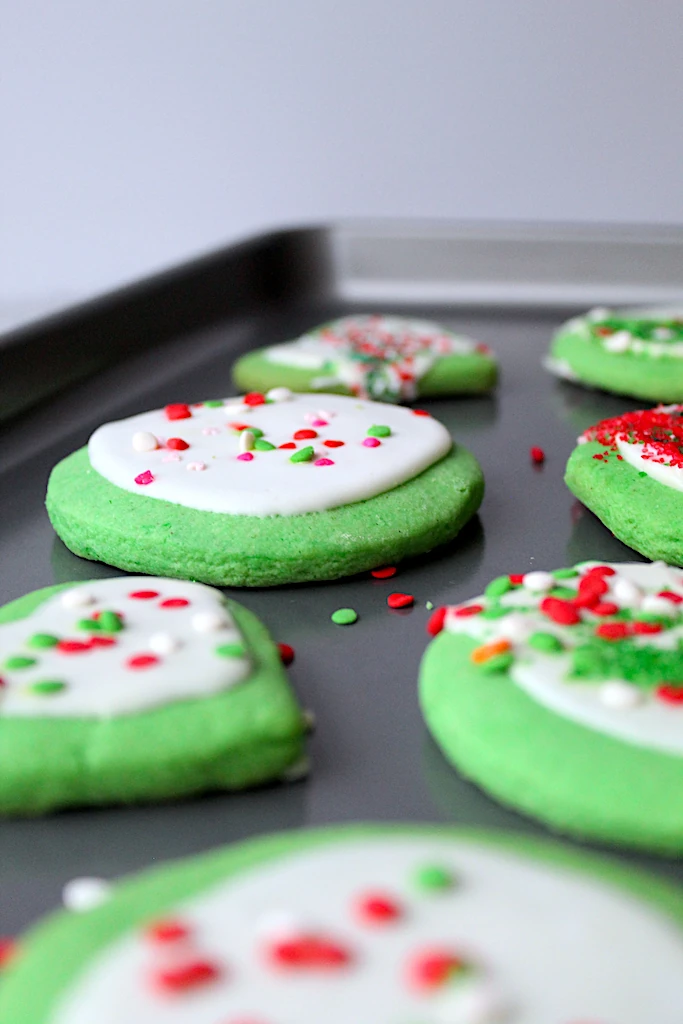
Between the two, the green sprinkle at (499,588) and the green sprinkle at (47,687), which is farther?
the green sprinkle at (499,588)

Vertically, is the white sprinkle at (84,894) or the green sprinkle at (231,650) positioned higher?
the green sprinkle at (231,650)

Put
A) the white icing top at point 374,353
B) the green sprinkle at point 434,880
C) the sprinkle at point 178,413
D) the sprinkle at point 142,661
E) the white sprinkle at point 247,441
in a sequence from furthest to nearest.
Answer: the white icing top at point 374,353 → the sprinkle at point 178,413 → the white sprinkle at point 247,441 → the sprinkle at point 142,661 → the green sprinkle at point 434,880

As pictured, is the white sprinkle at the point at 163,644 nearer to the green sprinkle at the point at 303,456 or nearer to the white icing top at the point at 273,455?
the white icing top at the point at 273,455

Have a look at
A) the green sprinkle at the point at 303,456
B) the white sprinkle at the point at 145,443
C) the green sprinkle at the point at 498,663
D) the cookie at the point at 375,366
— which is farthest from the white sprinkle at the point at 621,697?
the cookie at the point at 375,366

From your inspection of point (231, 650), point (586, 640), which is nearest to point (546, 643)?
point (586, 640)

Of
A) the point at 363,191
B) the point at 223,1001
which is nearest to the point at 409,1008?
the point at 223,1001
